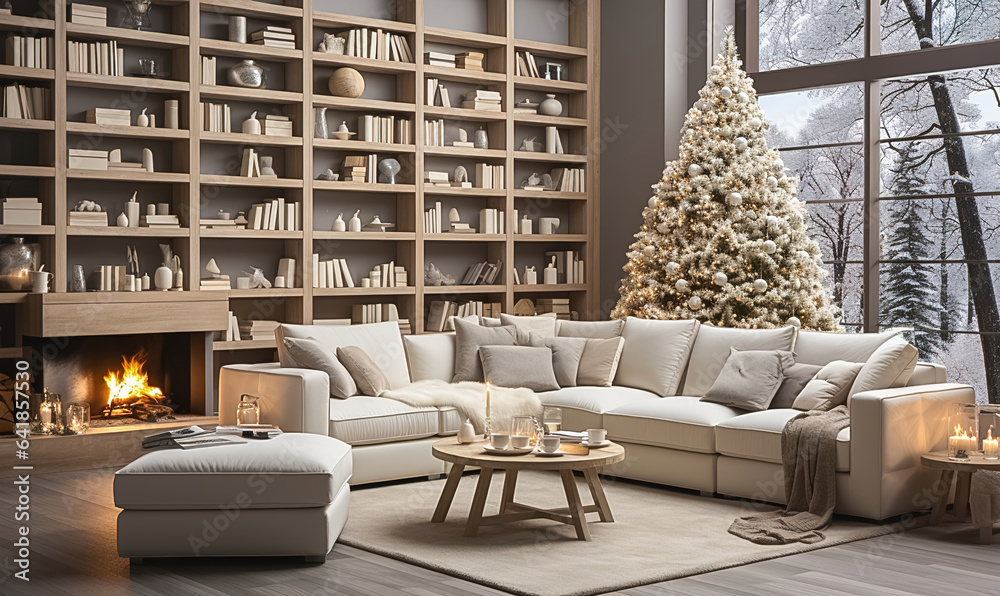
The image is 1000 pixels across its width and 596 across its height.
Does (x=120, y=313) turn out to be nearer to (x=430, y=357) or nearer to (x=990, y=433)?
(x=430, y=357)

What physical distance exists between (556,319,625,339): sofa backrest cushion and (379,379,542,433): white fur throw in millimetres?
845

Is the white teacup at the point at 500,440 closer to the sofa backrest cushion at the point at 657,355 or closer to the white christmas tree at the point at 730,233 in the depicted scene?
the sofa backrest cushion at the point at 657,355

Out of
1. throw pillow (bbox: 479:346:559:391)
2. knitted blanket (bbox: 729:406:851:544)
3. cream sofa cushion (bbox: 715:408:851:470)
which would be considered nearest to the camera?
knitted blanket (bbox: 729:406:851:544)

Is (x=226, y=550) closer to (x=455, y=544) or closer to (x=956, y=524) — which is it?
(x=455, y=544)

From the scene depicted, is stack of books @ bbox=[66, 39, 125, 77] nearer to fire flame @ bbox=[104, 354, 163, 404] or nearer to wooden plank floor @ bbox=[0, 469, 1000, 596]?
fire flame @ bbox=[104, 354, 163, 404]

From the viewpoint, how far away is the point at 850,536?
4.96 meters

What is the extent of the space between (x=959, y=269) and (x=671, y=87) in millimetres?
2748

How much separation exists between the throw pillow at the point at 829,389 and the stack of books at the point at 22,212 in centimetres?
475

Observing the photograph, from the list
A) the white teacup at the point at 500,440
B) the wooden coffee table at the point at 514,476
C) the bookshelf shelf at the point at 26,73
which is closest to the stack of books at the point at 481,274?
the bookshelf shelf at the point at 26,73

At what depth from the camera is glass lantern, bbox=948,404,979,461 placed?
5270mm

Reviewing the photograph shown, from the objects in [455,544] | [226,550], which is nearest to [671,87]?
[455,544]

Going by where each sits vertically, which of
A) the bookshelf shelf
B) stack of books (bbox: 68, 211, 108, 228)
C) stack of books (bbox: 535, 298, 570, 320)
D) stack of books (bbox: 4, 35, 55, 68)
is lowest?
stack of books (bbox: 535, 298, 570, 320)

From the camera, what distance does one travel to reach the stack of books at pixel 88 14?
6977 millimetres

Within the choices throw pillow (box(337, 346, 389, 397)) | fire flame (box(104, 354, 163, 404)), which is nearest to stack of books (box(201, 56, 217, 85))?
fire flame (box(104, 354, 163, 404))
